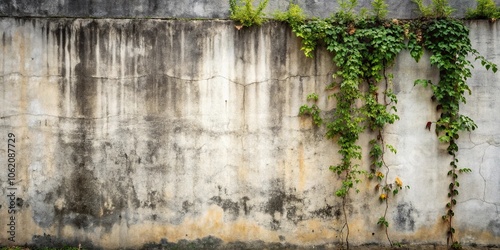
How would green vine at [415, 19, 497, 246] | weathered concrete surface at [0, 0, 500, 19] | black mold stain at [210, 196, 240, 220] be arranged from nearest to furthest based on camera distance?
1. green vine at [415, 19, 497, 246]
2. black mold stain at [210, 196, 240, 220]
3. weathered concrete surface at [0, 0, 500, 19]

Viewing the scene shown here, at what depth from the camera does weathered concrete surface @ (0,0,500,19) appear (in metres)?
5.32

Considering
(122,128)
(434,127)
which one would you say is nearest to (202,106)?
(122,128)

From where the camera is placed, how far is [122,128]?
204 inches

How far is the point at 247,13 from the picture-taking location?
5113 mm

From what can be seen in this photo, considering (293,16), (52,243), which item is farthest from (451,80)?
(52,243)

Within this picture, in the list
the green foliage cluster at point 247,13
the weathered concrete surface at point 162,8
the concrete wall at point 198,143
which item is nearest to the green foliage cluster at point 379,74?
the concrete wall at point 198,143

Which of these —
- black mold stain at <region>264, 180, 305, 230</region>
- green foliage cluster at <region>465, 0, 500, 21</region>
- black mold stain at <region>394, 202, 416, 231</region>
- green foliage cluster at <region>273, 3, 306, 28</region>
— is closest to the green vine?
green foliage cluster at <region>465, 0, 500, 21</region>

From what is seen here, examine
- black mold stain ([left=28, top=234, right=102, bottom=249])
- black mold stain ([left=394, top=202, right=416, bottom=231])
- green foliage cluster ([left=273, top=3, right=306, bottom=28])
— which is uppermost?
green foliage cluster ([left=273, top=3, right=306, bottom=28])

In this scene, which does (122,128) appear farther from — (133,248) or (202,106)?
(133,248)

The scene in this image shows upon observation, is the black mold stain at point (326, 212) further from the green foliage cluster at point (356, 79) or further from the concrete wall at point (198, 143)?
the green foliage cluster at point (356, 79)

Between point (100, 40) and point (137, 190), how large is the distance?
Result: 1973 millimetres

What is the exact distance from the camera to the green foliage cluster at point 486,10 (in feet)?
16.8

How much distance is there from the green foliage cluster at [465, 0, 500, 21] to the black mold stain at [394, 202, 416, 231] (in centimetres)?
261

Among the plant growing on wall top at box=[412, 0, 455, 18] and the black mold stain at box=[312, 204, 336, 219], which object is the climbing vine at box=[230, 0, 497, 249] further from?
the black mold stain at box=[312, 204, 336, 219]
